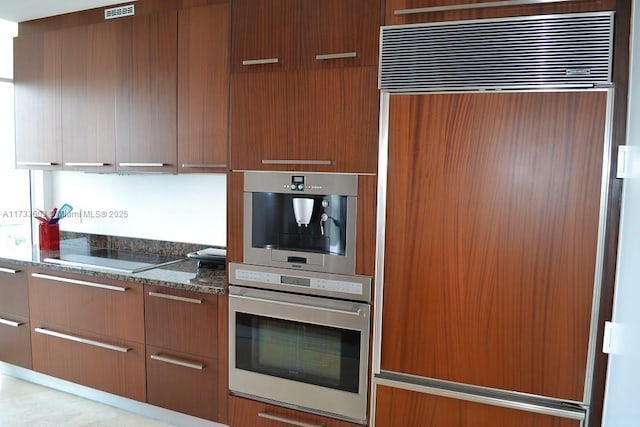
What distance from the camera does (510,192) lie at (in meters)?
1.68

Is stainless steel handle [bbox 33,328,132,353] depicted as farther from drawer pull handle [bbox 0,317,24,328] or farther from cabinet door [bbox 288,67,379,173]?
cabinet door [bbox 288,67,379,173]

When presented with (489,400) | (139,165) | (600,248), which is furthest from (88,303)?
(600,248)

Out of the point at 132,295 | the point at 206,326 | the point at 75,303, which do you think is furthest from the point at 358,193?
the point at 75,303

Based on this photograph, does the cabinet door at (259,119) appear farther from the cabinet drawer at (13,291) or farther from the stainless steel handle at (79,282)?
the cabinet drawer at (13,291)

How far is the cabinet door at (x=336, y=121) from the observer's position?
75.2 inches

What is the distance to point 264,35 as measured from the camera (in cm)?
210

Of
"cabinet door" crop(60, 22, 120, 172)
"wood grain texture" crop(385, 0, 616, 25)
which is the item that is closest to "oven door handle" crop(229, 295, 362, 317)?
"wood grain texture" crop(385, 0, 616, 25)

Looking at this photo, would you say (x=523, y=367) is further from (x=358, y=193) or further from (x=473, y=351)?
(x=358, y=193)

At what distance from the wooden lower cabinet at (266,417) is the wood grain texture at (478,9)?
1832 mm

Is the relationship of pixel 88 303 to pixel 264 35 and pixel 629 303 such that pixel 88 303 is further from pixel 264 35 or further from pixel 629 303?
pixel 629 303

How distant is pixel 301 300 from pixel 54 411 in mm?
1901

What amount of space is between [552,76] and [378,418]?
5.23ft

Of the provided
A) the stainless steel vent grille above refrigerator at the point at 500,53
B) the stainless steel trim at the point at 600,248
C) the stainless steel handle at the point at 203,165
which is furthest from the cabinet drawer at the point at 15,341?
the stainless steel trim at the point at 600,248

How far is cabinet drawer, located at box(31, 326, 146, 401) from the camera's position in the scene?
2.55 metres
